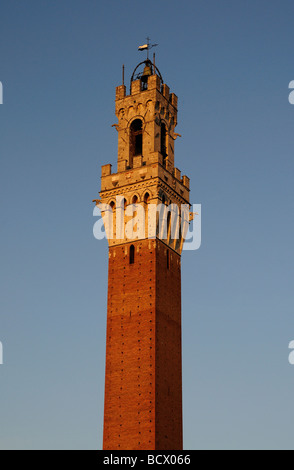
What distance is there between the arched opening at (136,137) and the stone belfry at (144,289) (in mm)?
90

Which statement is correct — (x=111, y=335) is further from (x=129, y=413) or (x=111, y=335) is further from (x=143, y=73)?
(x=143, y=73)

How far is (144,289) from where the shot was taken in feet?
210

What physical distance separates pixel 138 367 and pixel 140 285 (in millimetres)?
6685

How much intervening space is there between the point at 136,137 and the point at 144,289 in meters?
15.8

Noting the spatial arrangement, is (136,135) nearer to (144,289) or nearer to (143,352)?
(144,289)

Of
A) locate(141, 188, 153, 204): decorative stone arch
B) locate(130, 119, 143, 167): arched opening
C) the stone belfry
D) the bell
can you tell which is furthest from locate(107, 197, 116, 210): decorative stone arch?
the bell

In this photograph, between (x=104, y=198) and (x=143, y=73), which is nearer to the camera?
(x=104, y=198)

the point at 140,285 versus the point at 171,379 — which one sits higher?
the point at 140,285

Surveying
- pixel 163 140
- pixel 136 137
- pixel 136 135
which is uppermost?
pixel 136 135

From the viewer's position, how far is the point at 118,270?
217 ft

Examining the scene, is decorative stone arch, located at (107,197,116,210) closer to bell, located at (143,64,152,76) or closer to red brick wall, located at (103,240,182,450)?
red brick wall, located at (103,240,182,450)

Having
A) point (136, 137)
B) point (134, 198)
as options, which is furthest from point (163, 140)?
point (134, 198)
